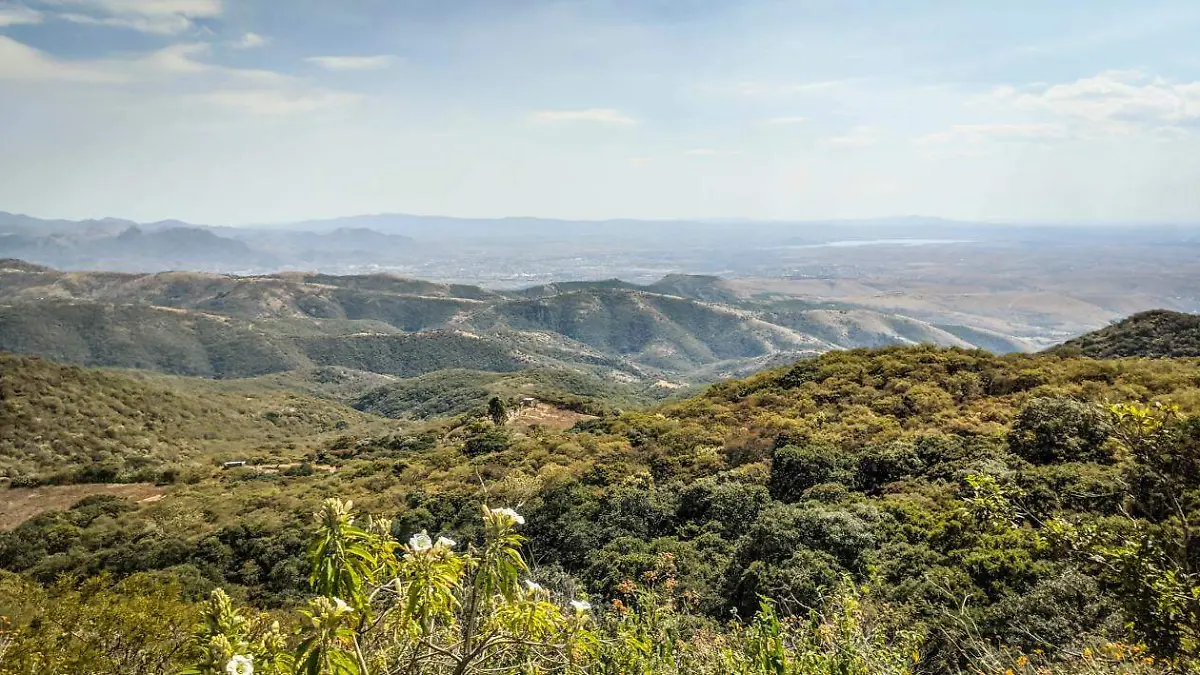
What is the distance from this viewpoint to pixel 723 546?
43.2 feet

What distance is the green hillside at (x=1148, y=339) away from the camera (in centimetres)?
2991

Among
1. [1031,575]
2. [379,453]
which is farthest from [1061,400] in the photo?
[379,453]

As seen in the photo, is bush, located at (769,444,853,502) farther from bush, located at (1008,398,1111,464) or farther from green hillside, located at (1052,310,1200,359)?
green hillside, located at (1052,310,1200,359)

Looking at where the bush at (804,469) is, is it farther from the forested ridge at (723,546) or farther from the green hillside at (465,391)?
the green hillside at (465,391)

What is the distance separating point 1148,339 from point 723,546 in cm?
3384

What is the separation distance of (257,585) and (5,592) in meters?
6.36

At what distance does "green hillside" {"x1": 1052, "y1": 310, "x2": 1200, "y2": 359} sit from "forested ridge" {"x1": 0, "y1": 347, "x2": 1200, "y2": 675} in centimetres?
1365

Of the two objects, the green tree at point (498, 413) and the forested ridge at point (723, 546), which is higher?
the forested ridge at point (723, 546)

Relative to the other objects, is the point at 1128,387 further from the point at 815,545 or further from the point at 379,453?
the point at 379,453

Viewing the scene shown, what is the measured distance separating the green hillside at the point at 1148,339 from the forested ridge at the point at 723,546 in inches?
537

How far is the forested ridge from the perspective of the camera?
3.21 metres

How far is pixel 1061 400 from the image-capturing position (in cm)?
1470

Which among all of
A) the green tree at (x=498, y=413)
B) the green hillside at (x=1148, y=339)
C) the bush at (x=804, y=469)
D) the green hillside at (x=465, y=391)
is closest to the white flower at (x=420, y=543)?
the bush at (x=804, y=469)

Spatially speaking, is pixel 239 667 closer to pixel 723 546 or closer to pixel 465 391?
pixel 723 546
